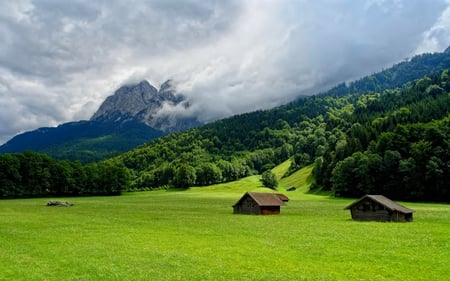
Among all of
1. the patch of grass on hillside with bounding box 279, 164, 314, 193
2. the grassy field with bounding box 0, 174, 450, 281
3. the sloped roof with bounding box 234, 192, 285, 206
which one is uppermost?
the patch of grass on hillside with bounding box 279, 164, 314, 193

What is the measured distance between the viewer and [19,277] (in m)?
25.4

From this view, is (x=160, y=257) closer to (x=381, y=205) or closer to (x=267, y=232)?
(x=267, y=232)

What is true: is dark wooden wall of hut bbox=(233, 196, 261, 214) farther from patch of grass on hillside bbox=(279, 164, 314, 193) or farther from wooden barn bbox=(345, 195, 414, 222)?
patch of grass on hillside bbox=(279, 164, 314, 193)

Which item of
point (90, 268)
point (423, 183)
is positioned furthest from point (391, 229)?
point (423, 183)

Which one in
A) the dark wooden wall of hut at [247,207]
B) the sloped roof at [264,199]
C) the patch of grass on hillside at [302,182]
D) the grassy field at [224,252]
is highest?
the patch of grass on hillside at [302,182]

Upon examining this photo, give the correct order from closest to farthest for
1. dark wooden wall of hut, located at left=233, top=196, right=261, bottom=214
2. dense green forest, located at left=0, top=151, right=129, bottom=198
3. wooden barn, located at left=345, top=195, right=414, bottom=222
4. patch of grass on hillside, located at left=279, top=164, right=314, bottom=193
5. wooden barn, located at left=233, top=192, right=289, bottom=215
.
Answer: wooden barn, located at left=345, top=195, right=414, bottom=222, wooden barn, located at left=233, top=192, right=289, bottom=215, dark wooden wall of hut, located at left=233, top=196, right=261, bottom=214, dense green forest, located at left=0, top=151, right=129, bottom=198, patch of grass on hillside, located at left=279, top=164, right=314, bottom=193

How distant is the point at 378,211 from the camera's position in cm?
6366

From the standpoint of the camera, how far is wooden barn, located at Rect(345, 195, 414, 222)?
6078cm

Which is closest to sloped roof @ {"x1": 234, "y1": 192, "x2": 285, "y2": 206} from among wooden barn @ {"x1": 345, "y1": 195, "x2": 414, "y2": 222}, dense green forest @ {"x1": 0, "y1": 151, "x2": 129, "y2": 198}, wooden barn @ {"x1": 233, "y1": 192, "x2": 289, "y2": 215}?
wooden barn @ {"x1": 233, "y1": 192, "x2": 289, "y2": 215}

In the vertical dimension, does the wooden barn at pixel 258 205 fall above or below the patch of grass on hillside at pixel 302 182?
below

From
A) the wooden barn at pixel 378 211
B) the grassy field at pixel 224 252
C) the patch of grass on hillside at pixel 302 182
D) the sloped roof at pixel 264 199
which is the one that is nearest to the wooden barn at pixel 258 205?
the sloped roof at pixel 264 199

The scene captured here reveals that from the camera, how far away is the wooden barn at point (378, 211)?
199ft

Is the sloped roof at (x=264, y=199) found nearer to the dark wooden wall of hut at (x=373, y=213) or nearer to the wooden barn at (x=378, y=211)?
the dark wooden wall of hut at (x=373, y=213)

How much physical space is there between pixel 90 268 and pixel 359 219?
49.1 meters
